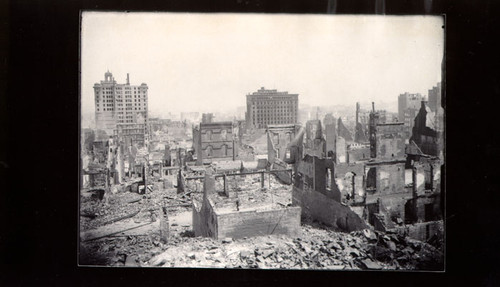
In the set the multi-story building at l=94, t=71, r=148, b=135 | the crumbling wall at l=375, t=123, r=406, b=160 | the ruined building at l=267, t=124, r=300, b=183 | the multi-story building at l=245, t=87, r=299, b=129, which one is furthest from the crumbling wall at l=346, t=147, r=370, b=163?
the multi-story building at l=94, t=71, r=148, b=135

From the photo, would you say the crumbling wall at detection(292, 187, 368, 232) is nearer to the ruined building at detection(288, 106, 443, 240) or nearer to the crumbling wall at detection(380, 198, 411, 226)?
the ruined building at detection(288, 106, 443, 240)

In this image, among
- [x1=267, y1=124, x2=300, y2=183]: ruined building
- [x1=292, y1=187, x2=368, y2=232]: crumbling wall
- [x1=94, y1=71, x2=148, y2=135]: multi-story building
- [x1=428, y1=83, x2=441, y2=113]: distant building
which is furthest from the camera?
[x1=267, y1=124, x2=300, y2=183]: ruined building

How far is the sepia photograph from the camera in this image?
5.23 m

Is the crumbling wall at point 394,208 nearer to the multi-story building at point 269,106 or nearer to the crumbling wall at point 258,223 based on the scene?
the crumbling wall at point 258,223

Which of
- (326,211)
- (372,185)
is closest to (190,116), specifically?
(326,211)

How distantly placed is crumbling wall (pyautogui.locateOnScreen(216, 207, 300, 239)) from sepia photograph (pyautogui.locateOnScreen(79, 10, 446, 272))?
0.01 metres

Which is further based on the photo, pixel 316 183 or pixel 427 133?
pixel 316 183

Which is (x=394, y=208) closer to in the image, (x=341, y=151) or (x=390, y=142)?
(x=390, y=142)

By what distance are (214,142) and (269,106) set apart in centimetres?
98

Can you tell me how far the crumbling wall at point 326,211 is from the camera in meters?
5.40

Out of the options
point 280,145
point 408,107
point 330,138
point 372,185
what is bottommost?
point 372,185

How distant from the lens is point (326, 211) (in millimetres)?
5445
